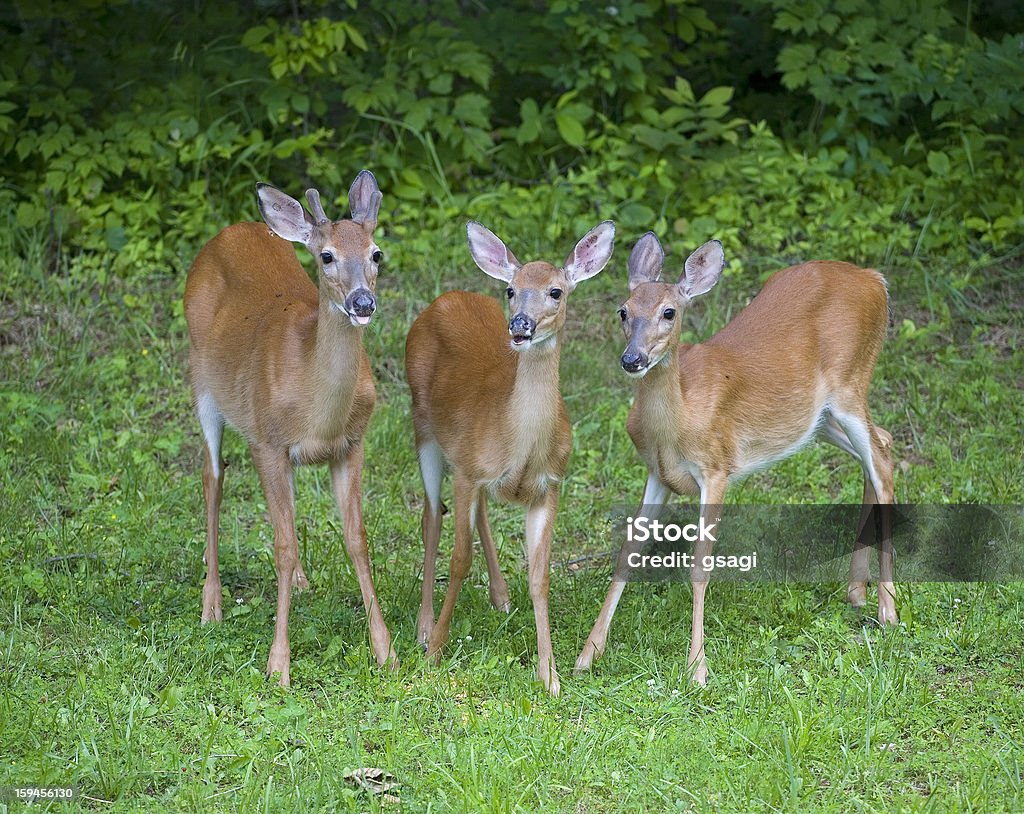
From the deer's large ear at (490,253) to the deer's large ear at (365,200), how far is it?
325mm

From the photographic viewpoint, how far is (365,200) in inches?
194

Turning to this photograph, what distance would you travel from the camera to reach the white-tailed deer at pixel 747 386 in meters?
4.90

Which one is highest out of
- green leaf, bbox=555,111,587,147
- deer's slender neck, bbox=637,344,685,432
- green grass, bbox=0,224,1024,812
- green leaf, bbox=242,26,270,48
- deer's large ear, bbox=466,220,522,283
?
deer's large ear, bbox=466,220,522,283

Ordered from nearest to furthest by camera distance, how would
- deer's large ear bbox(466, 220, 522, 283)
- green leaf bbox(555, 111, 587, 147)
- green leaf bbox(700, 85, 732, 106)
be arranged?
deer's large ear bbox(466, 220, 522, 283), green leaf bbox(700, 85, 732, 106), green leaf bbox(555, 111, 587, 147)

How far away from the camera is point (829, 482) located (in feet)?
21.0

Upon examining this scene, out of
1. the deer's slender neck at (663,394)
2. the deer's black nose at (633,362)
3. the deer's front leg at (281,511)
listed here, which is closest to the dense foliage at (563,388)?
the deer's front leg at (281,511)

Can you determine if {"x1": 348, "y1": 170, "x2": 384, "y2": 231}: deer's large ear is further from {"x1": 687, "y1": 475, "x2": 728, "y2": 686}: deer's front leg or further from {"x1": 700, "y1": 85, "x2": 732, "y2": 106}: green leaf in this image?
{"x1": 700, "y1": 85, "x2": 732, "y2": 106}: green leaf

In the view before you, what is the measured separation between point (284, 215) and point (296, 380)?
56cm

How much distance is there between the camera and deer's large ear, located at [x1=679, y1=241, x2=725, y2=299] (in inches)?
197

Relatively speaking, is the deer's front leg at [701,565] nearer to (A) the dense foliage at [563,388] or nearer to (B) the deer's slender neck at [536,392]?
(A) the dense foliage at [563,388]

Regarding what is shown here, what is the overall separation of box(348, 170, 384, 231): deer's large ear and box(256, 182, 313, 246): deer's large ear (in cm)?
17

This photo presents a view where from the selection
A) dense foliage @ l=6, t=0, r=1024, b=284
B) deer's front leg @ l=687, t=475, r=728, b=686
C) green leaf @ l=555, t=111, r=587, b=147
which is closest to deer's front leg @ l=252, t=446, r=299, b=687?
deer's front leg @ l=687, t=475, r=728, b=686

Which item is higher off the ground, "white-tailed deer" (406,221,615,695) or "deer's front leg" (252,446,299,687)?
"white-tailed deer" (406,221,615,695)

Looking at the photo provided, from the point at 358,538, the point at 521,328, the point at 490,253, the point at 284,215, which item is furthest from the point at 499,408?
the point at 284,215
